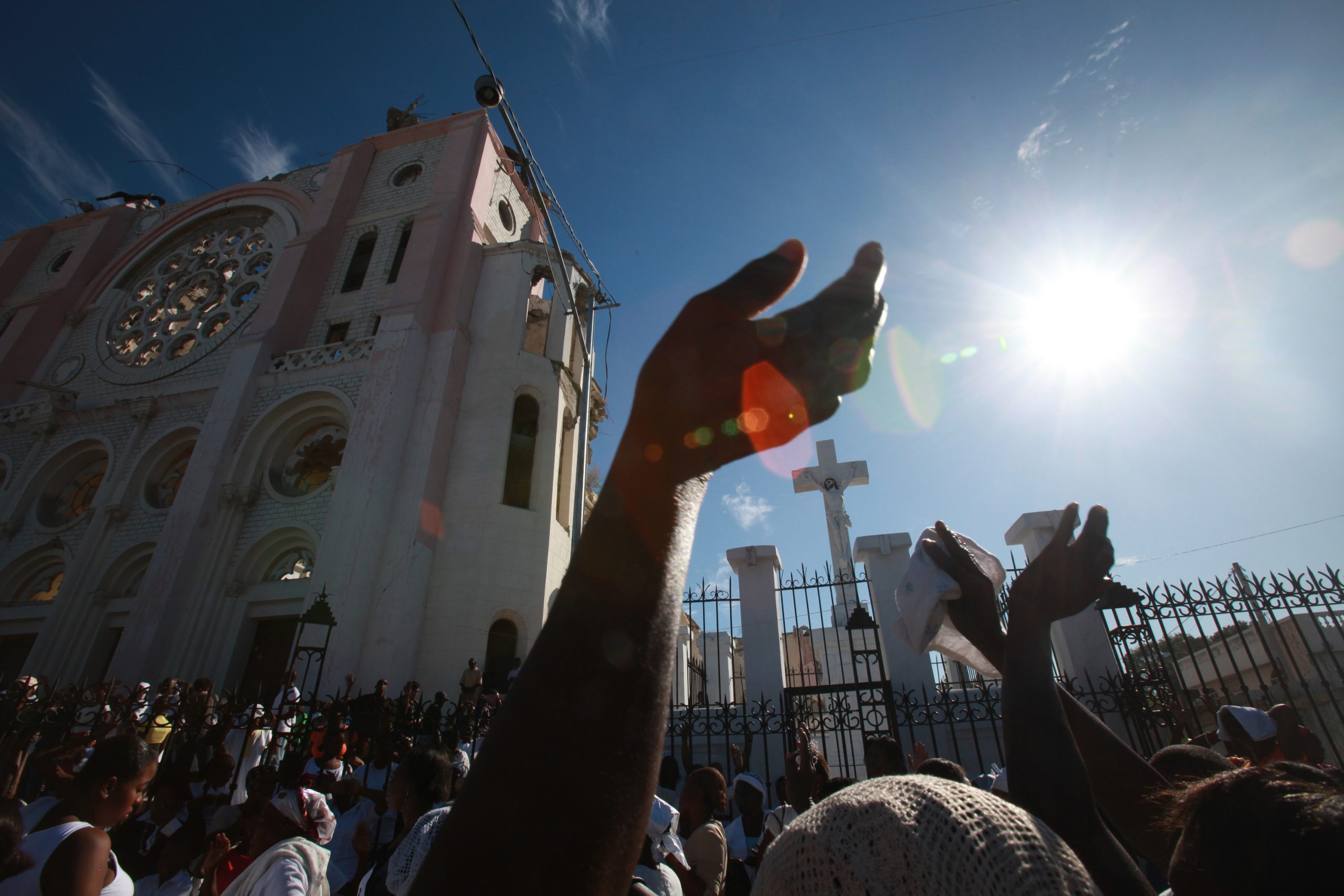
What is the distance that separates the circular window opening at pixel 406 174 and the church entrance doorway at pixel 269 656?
11.9 m

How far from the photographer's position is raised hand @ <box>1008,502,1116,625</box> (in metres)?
1.48

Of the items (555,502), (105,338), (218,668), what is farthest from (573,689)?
(105,338)

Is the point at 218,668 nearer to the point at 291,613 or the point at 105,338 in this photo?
the point at 291,613

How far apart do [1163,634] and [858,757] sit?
6866 millimetres

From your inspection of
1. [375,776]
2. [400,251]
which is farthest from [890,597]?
[400,251]

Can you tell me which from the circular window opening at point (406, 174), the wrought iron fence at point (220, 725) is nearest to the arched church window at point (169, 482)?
the wrought iron fence at point (220, 725)

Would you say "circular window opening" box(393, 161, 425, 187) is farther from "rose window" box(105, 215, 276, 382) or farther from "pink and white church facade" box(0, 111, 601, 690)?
"rose window" box(105, 215, 276, 382)

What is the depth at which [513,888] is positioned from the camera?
1.53 ft

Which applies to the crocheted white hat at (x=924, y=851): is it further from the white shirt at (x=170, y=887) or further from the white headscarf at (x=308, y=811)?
the white shirt at (x=170, y=887)

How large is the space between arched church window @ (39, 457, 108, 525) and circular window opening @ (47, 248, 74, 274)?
931 centimetres

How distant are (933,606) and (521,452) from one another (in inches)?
488

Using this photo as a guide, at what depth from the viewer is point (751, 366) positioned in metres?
0.76

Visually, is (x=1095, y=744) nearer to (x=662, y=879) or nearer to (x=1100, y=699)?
(x=662, y=879)

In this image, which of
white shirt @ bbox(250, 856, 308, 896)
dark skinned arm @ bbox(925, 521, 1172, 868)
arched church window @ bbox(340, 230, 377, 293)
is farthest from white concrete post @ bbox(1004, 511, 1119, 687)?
arched church window @ bbox(340, 230, 377, 293)
